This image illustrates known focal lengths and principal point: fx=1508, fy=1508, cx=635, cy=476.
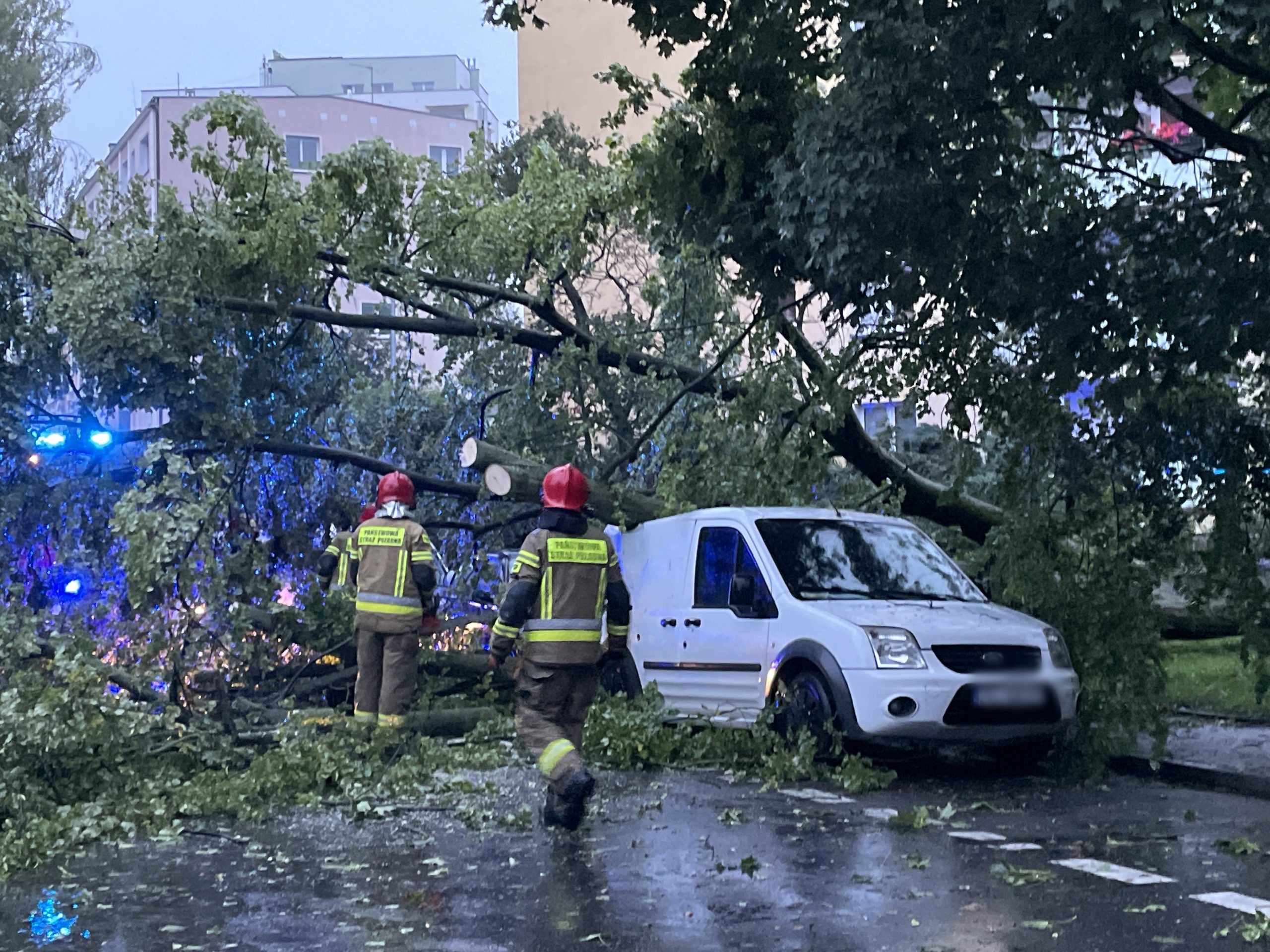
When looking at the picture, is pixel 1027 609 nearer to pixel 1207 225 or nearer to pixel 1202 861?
pixel 1207 225

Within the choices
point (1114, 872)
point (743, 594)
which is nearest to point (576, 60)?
point (743, 594)

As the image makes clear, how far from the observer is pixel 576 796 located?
691 cm

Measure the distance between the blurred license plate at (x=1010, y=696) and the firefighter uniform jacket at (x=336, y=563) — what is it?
13.2 feet

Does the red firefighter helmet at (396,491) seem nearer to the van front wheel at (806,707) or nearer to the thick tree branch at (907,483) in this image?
the van front wheel at (806,707)

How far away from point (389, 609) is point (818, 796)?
118 inches

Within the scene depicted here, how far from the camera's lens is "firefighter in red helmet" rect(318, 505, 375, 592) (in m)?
9.86

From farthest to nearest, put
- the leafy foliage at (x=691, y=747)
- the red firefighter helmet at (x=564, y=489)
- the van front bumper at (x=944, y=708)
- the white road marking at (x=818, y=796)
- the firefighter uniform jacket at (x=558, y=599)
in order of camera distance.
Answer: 1. the leafy foliage at (x=691, y=747)
2. the van front bumper at (x=944, y=708)
3. the white road marking at (x=818, y=796)
4. the red firefighter helmet at (x=564, y=489)
5. the firefighter uniform jacket at (x=558, y=599)

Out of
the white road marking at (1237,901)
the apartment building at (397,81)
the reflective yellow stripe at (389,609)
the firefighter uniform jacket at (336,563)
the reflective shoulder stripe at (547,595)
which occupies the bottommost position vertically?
the white road marking at (1237,901)

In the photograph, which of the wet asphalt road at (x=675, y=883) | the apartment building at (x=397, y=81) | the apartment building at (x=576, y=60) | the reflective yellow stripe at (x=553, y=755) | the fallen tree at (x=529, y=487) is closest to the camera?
the wet asphalt road at (x=675, y=883)

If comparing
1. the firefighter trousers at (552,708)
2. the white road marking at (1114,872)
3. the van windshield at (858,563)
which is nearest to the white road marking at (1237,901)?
the white road marking at (1114,872)

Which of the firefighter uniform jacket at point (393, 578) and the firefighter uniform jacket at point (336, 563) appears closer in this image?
the firefighter uniform jacket at point (393, 578)

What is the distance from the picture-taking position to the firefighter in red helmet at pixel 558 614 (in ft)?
23.9

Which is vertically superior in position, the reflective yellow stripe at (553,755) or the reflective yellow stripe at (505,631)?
the reflective yellow stripe at (505,631)

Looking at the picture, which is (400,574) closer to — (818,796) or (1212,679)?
(818,796)
